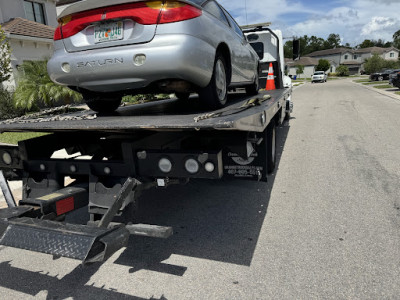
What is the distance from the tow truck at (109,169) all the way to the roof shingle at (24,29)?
13.8 meters

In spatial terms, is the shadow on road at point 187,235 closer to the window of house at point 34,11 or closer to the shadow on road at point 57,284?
the shadow on road at point 57,284

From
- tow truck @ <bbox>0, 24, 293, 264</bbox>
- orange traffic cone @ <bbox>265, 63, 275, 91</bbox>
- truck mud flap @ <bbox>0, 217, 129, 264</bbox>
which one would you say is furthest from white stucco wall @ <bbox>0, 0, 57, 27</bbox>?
truck mud flap @ <bbox>0, 217, 129, 264</bbox>

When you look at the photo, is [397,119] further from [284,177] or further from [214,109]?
[214,109]

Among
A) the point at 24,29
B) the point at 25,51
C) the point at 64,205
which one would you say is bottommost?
the point at 64,205

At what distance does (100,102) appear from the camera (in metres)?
4.27

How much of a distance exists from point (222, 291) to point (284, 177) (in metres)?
3.03

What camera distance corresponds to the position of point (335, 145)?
714 cm

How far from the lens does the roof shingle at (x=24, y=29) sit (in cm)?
1473

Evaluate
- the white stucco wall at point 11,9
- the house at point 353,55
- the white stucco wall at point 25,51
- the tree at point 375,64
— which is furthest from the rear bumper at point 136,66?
the house at point 353,55

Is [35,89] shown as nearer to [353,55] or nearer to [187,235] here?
[187,235]

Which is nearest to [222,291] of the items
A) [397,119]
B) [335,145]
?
[335,145]

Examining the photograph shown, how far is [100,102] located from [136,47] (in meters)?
1.47

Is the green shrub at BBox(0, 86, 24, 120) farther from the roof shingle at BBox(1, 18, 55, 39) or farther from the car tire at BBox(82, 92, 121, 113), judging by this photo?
the car tire at BBox(82, 92, 121, 113)

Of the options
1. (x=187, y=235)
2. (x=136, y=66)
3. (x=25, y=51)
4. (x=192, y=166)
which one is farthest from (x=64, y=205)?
(x=25, y=51)
